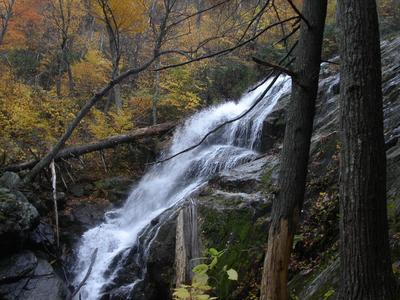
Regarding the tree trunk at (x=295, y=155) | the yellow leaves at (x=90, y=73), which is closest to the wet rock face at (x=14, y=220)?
the tree trunk at (x=295, y=155)

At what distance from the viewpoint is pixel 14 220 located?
887cm

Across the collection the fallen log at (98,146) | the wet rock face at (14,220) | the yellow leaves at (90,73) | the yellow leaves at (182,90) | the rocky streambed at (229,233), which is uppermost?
the yellow leaves at (90,73)

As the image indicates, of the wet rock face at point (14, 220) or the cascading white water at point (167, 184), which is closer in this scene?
the wet rock face at point (14, 220)

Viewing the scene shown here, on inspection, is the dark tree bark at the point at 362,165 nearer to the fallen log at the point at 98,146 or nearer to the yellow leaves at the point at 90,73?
the fallen log at the point at 98,146

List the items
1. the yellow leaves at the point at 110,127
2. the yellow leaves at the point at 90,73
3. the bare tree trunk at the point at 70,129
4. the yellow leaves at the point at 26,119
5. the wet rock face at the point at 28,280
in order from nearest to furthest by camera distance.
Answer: the wet rock face at the point at 28,280, the bare tree trunk at the point at 70,129, the yellow leaves at the point at 26,119, the yellow leaves at the point at 110,127, the yellow leaves at the point at 90,73

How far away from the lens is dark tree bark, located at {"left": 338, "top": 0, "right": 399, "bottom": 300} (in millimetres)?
3023

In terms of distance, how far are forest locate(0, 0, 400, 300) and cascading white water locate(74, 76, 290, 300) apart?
56 millimetres

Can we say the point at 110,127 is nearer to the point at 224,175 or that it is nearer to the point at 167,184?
the point at 167,184

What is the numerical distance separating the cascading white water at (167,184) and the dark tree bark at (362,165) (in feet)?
21.1

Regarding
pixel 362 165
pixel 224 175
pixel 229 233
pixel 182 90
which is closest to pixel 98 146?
pixel 224 175

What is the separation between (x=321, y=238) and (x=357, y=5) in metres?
3.71

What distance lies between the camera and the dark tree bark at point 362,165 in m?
3.02

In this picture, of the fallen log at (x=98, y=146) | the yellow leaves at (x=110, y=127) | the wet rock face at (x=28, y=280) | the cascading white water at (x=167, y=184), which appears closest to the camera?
the wet rock face at (x=28, y=280)

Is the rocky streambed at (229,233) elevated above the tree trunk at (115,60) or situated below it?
below
